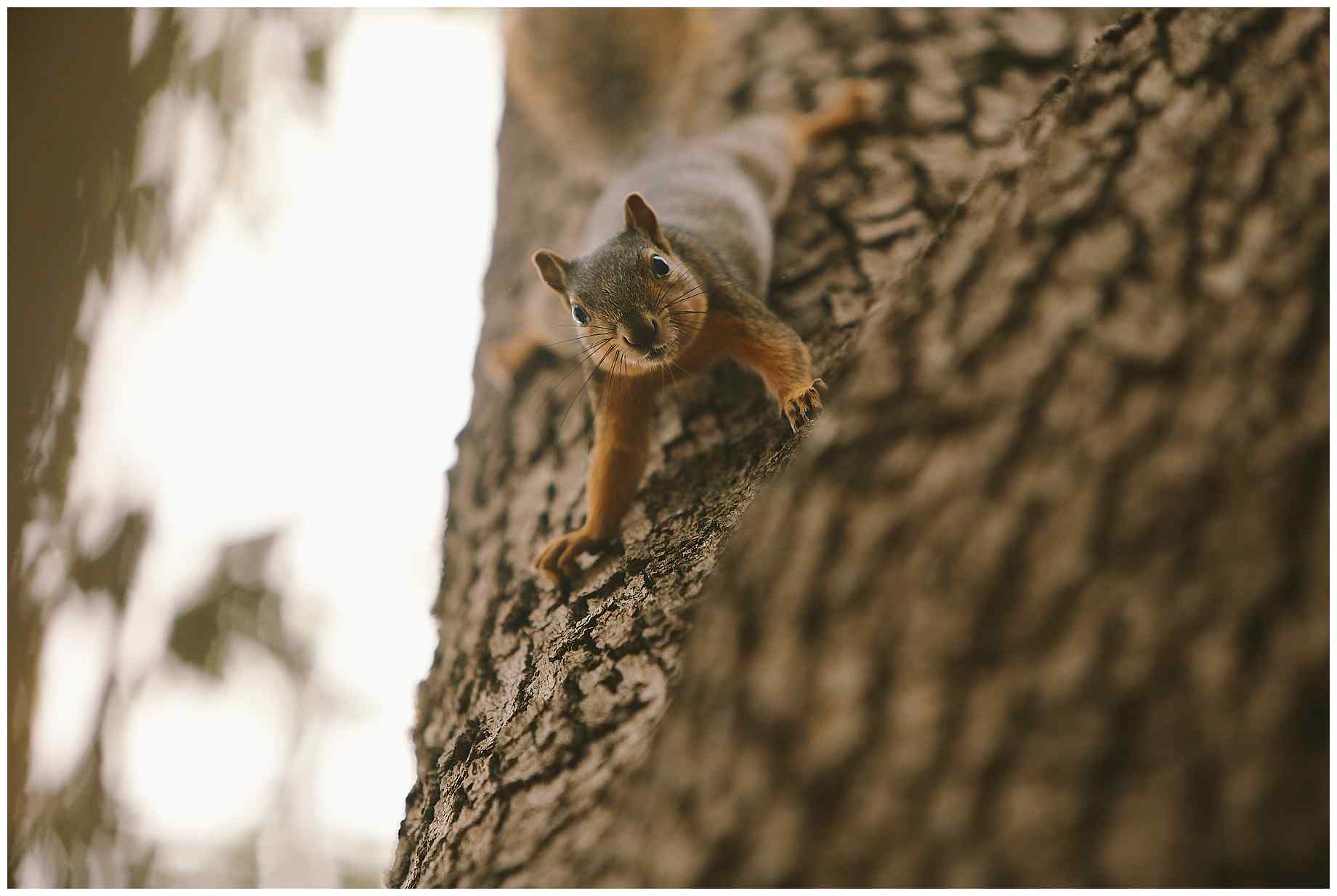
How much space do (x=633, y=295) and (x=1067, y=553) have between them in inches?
56.4

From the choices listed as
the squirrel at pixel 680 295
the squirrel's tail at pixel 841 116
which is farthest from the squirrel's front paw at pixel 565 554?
the squirrel's tail at pixel 841 116

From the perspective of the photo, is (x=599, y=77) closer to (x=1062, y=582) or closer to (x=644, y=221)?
(x=644, y=221)

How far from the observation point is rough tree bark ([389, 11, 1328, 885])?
2.00 ft

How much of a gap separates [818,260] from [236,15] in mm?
1954

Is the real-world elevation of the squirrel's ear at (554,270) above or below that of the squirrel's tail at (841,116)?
below

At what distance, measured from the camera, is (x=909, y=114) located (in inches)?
89.3

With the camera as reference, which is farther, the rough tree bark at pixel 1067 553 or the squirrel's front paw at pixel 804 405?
the squirrel's front paw at pixel 804 405

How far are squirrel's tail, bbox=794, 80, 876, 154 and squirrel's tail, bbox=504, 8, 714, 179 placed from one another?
0.74 m

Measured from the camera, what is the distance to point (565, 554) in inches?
66.1

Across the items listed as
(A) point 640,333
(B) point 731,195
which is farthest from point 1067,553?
(B) point 731,195

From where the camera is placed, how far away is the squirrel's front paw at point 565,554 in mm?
1682

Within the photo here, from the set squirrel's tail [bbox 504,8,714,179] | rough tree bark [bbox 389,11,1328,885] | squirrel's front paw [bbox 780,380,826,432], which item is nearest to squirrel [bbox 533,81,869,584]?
squirrel's front paw [bbox 780,380,826,432]

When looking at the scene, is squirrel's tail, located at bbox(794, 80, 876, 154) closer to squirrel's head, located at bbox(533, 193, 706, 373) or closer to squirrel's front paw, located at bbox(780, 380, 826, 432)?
squirrel's head, located at bbox(533, 193, 706, 373)

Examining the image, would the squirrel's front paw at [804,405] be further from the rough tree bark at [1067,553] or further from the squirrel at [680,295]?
the rough tree bark at [1067,553]
